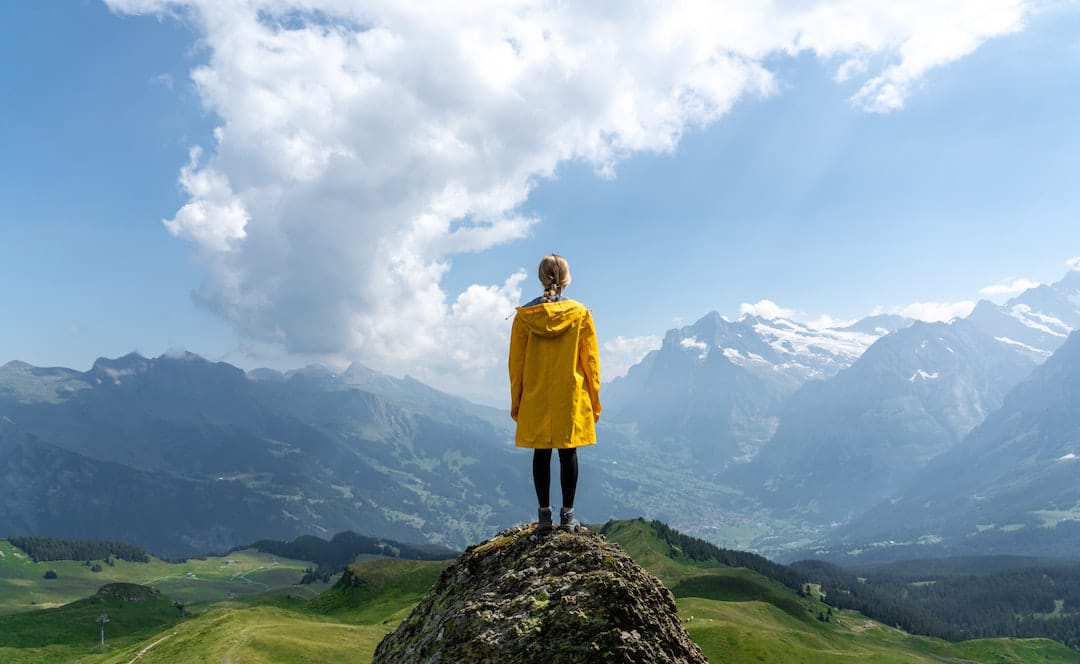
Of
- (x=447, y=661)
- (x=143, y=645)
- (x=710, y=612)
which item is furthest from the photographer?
(x=710, y=612)

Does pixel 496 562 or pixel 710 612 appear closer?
pixel 496 562

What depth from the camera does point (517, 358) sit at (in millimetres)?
11594

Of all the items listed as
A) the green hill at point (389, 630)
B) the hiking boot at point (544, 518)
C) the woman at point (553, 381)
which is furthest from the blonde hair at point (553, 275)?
the green hill at point (389, 630)

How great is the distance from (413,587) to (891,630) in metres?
158

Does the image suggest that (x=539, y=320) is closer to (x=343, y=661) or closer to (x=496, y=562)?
(x=496, y=562)

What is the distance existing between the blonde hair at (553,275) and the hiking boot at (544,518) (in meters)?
4.08

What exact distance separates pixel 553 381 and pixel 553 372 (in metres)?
0.17

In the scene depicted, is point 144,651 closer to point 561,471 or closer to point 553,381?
Answer: point 561,471

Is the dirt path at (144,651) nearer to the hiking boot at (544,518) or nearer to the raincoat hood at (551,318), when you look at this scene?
the hiking boot at (544,518)

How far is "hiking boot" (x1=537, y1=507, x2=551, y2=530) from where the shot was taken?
11.0 metres

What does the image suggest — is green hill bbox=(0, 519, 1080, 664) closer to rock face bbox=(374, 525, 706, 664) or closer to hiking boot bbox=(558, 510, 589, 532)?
hiking boot bbox=(558, 510, 589, 532)

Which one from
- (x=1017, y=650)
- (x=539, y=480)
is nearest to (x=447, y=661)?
(x=539, y=480)

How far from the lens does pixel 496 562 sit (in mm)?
10891

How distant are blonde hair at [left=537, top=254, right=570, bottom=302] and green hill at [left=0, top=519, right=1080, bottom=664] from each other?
201ft
